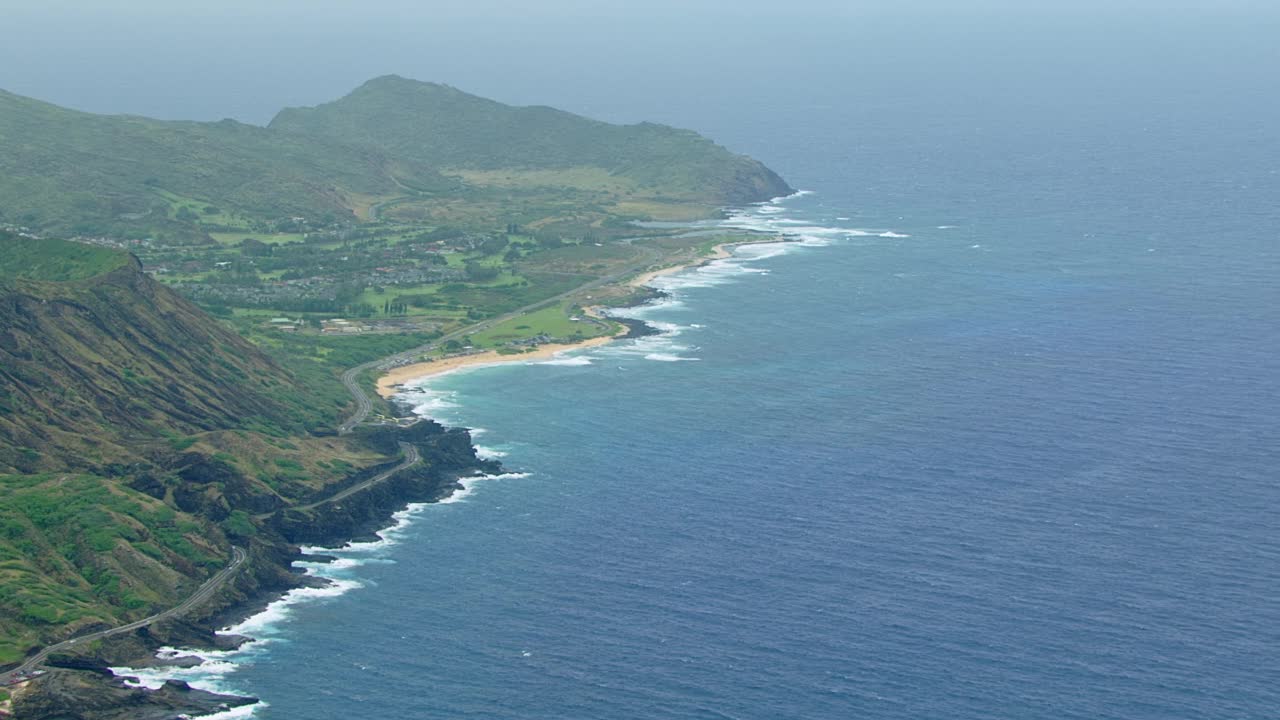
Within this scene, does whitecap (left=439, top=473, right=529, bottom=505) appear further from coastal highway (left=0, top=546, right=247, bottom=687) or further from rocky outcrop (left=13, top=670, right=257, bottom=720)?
rocky outcrop (left=13, top=670, right=257, bottom=720)

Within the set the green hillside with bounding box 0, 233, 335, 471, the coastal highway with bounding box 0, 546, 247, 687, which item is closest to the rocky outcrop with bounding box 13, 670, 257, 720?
the coastal highway with bounding box 0, 546, 247, 687

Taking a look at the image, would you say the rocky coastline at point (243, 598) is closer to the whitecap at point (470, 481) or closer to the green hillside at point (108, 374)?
the whitecap at point (470, 481)

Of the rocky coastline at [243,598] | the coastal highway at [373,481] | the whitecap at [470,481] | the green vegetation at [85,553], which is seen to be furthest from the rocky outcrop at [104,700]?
the whitecap at [470,481]

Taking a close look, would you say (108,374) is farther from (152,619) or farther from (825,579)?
(825,579)

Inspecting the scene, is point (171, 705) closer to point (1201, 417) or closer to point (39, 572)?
point (39, 572)

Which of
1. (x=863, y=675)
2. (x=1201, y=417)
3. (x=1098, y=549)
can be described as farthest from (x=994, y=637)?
(x=1201, y=417)
